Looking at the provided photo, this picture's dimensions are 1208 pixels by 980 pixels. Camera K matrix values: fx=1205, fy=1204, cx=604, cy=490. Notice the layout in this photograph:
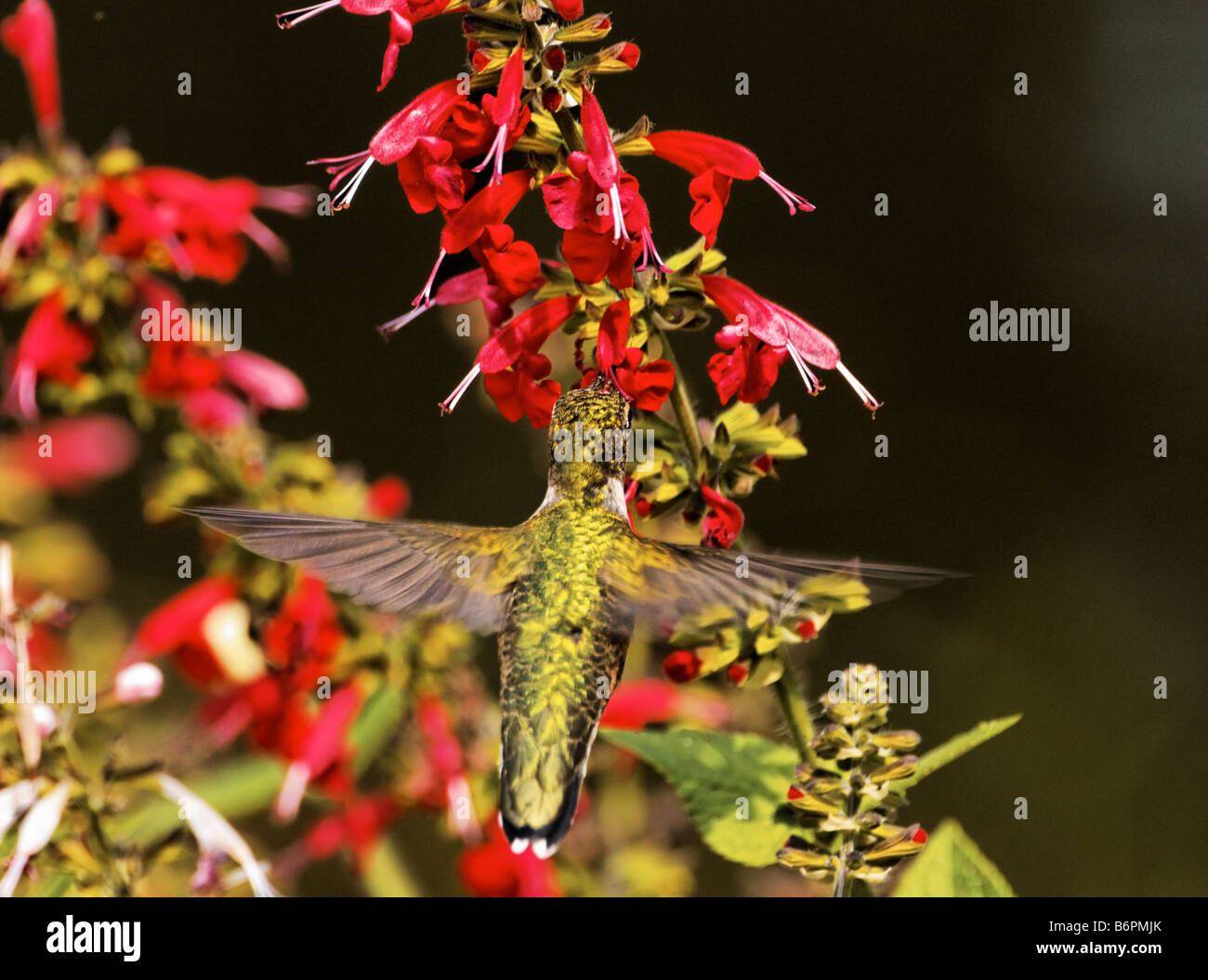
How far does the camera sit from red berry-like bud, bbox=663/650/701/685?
987mm

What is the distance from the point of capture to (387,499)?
1.47 meters

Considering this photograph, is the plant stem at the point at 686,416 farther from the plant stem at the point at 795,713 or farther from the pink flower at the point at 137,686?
the pink flower at the point at 137,686

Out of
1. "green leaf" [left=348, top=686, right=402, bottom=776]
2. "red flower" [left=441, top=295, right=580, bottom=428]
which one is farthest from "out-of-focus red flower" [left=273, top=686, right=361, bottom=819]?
"red flower" [left=441, top=295, right=580, bottom=428]

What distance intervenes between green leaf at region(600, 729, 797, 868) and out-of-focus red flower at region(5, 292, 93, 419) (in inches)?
27.7

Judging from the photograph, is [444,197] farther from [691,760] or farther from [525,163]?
[691,760]

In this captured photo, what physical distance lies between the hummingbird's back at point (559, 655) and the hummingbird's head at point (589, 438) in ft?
0.10

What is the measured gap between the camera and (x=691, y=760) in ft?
3.36

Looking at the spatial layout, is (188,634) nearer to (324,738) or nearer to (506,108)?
(324,738)

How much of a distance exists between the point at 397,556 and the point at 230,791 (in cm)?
68

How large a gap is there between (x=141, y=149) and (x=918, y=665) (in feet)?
6.07

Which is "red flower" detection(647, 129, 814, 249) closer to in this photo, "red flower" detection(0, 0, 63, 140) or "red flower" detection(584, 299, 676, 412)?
"red flower" detection(584, 299, 676, 412)

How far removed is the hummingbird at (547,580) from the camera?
97cm

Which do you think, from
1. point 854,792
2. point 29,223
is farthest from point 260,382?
point 854,792

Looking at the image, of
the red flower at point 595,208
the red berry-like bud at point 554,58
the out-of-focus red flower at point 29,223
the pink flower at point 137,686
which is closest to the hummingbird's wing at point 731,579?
the red flower at point 595,208
